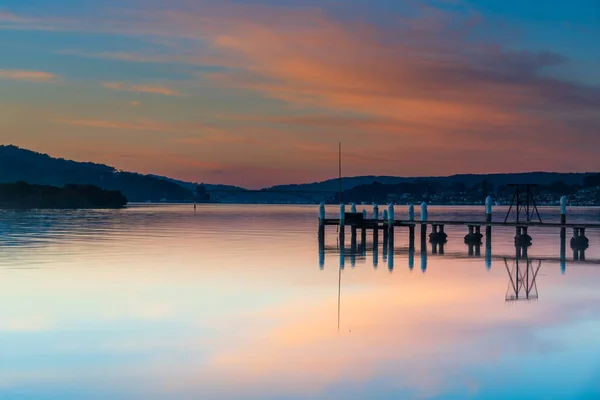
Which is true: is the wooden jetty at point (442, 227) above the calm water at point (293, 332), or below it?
above

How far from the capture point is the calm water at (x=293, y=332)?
1316cm

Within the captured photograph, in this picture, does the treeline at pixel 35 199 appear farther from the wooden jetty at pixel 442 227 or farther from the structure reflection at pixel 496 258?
the structure reflection at pixel 496 258

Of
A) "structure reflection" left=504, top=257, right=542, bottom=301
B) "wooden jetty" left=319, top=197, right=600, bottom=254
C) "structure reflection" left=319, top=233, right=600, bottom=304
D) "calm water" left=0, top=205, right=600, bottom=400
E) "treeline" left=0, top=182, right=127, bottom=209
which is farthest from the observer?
"treeline" left=0, top=182, right=127, bottom=209

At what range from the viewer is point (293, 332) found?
1797 centimetres

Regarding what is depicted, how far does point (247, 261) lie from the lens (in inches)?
1452

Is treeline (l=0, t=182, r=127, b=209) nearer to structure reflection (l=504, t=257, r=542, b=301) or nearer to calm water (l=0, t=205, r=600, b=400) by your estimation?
calm water (l=0, t=205, r=600, b=400)

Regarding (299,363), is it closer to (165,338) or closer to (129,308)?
(165,338)

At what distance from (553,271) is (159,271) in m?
15.8

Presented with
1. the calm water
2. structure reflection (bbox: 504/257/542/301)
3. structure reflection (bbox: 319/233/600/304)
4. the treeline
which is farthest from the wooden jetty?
the treeline

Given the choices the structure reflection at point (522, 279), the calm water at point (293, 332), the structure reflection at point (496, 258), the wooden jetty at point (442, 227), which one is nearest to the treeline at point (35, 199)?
the wooden jetty at point (442, 227)

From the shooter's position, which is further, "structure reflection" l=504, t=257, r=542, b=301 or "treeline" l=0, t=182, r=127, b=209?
"treeline" l=0, t=182, r=127, b=209

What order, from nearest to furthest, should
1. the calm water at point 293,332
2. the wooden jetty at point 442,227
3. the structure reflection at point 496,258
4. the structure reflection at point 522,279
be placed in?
the calm water at point 293,332
the structure reflection at point 522,279
the structure reflection at point 496,258
the wooden jetty at point 442,227

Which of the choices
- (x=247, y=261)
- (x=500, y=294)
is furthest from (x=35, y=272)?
(x=500, y=294)

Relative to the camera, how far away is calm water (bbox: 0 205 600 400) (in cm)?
1316
